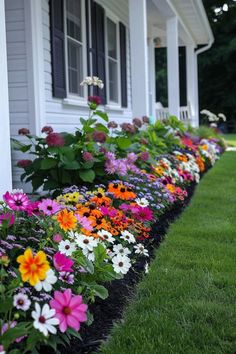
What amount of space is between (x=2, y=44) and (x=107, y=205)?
1.29 metres

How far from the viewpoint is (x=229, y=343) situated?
218 centimetres

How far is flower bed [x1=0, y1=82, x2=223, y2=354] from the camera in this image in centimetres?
174

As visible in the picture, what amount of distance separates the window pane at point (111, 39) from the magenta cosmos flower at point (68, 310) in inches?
293

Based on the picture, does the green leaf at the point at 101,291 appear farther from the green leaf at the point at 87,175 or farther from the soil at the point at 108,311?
the green leaf at the point at 87,175

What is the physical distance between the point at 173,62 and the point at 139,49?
3.46 metres

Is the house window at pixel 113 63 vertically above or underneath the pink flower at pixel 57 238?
above

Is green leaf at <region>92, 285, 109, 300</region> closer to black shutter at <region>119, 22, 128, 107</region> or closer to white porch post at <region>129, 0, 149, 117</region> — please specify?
white porch post at <region>129, 0, 149, 117</region>

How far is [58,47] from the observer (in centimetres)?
610

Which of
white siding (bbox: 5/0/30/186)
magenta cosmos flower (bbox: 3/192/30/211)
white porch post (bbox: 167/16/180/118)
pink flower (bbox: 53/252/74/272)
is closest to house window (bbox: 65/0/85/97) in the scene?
white siding (bbox: 5/0/30/186)

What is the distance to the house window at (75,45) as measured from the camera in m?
6.76

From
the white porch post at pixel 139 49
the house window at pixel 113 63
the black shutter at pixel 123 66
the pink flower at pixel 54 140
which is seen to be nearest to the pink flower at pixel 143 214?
the pink flower at pixel 54 140

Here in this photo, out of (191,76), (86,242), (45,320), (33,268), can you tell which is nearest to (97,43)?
(86,242)

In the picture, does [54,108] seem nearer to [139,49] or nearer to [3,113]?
[139,49]

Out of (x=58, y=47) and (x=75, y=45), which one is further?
(x=75, y=45)
